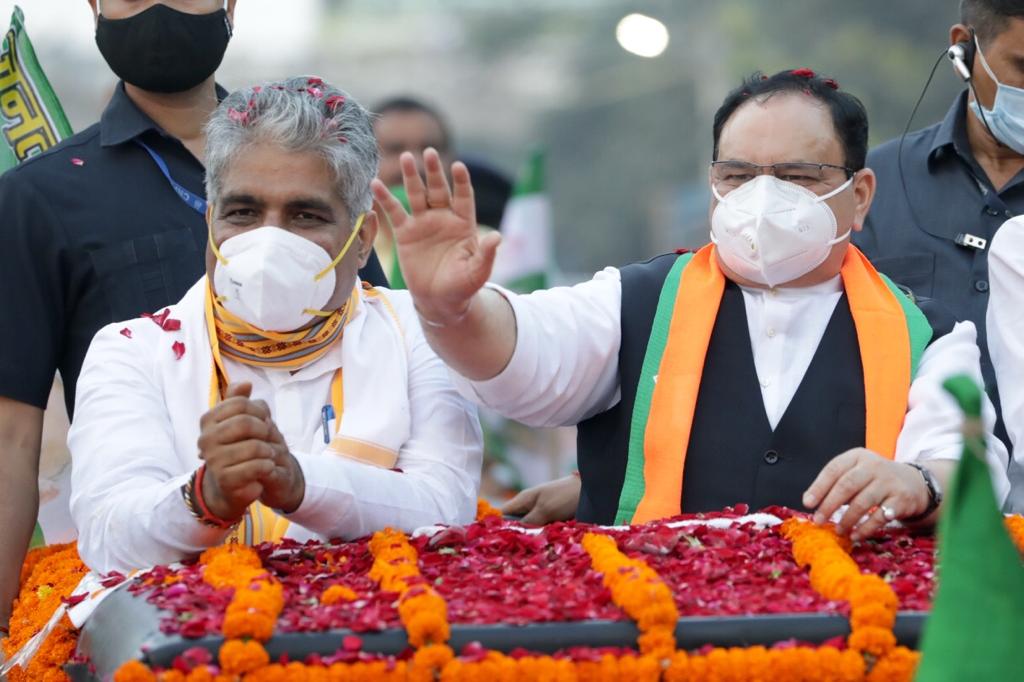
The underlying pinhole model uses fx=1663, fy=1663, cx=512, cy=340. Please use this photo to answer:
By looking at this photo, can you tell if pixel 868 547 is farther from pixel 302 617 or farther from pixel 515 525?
pixel 302 617

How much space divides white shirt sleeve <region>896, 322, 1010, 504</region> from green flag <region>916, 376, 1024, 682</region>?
1.13 meters

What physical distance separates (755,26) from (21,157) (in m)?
25.0

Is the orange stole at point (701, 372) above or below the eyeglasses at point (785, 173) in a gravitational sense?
below

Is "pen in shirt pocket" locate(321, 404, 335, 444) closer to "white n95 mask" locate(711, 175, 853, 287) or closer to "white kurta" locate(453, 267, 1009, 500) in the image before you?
"white kurta" locate(453, 267, 1009, 500)

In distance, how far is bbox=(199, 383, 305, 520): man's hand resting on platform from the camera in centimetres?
302

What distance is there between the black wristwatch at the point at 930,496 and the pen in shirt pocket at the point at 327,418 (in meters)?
1.21

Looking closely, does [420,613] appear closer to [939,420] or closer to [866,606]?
[866,606]

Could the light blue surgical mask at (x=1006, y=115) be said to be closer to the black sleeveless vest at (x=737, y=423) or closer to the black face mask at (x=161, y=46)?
the black sleeveless vest at (x=737, y=423)

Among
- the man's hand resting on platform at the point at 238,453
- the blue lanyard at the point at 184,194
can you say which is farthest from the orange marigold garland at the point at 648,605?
the blue lanyard at the point at 184,194

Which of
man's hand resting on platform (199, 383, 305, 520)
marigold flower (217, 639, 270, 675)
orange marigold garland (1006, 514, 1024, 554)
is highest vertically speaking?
man's hand resting on platform (199, 383, 305, 520)

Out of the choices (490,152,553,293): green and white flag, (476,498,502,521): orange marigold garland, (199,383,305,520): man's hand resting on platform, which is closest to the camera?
(199,383,305,520): man's hand resting on platform

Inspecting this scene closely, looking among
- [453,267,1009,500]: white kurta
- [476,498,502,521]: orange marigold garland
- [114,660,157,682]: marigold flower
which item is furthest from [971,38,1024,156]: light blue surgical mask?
[114,660,157,682]: marigold flower

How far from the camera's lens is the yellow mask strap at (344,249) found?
3.54 m

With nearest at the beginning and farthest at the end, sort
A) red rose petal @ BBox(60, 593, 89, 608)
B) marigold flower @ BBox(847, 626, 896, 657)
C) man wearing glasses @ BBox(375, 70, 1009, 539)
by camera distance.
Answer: marigold flower @ BBox(847, 626, 896, 657) → red rose petal @ BBox(60, 593, 89, 608) → man wearing glasses @ BBox(375, 70, 1009, 539)
